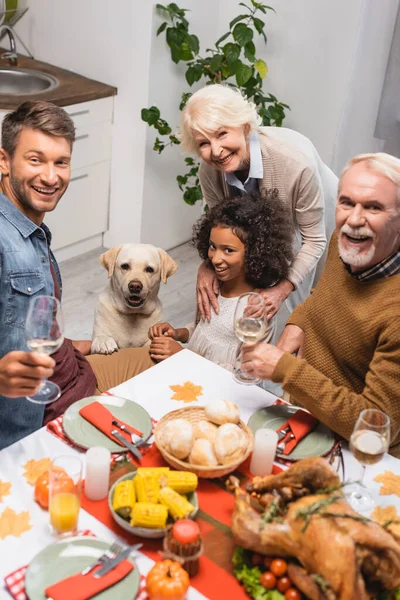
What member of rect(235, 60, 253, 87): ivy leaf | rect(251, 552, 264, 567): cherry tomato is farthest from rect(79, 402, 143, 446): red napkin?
rect(235, 60, 253, 87): ivy leaf

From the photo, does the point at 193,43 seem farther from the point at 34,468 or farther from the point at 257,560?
the point at 257,560

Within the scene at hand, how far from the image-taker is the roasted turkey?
4.02 ft

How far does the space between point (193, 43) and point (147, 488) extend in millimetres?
3025

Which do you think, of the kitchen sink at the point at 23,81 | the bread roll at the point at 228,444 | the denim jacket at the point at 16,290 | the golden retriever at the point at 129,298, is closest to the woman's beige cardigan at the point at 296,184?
the golden retriever at the point at 129,298

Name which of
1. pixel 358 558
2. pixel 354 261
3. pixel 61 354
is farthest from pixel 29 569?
pixel 354 261

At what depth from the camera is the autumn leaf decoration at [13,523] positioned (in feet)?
4.59

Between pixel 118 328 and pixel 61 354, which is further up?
pixel 61 354

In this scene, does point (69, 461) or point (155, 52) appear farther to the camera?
point (155, 52)

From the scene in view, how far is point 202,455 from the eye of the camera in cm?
156

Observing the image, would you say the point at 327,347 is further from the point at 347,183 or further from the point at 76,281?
the point at 76,281

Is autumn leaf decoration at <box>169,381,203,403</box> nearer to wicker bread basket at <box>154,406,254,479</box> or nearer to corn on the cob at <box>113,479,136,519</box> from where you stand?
wicker bread basket at <box>154,406,254,479</box>

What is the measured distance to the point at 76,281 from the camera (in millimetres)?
4195

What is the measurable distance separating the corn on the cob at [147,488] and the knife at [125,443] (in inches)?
6.6

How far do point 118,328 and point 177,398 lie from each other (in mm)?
933
